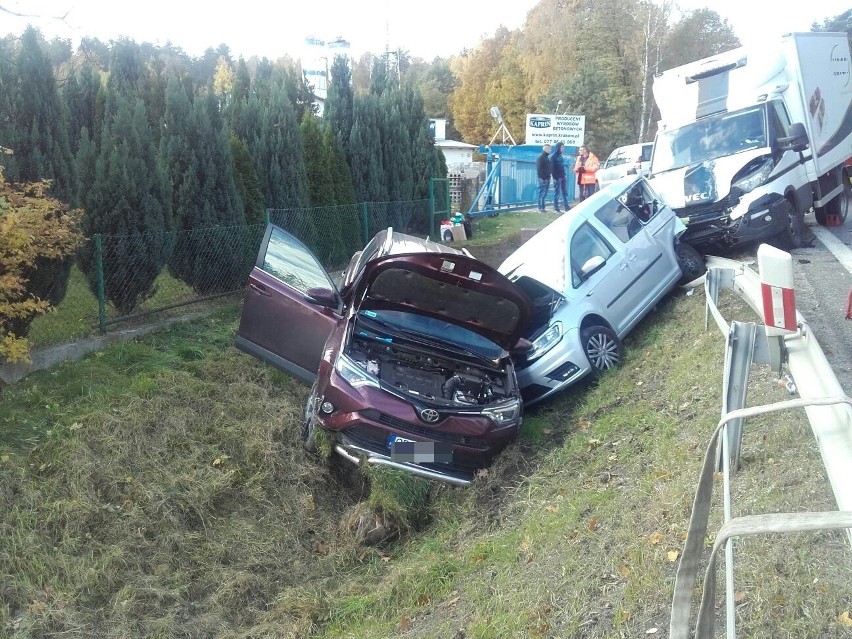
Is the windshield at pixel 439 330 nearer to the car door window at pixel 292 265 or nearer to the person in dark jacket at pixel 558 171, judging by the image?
the car door window at pixel 292 265

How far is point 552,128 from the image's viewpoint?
25.3 meters

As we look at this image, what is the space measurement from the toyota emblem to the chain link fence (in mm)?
3804

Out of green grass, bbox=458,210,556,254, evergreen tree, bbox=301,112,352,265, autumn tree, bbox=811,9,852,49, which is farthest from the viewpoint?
autumn tree, bbox=811,9,852,49

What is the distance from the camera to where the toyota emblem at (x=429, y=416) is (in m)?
6.32

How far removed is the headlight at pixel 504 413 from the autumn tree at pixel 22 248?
3.94m

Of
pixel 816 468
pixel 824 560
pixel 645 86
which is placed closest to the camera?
pixel 824 560

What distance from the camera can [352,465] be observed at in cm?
705

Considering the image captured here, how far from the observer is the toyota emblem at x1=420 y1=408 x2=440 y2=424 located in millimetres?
6320

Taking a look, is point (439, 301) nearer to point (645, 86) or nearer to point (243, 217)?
point (243, 217)

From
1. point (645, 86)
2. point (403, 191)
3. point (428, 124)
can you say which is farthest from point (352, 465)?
point (645, 86)

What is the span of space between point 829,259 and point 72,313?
9.43m

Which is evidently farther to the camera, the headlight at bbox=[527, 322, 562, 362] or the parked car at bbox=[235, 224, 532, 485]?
the headlight at bbox=[527, 322, 562, 362]

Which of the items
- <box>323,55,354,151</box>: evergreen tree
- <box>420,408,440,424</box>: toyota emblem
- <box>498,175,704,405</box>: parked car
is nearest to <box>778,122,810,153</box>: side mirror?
<box>498,175,704,405</box>: parked car

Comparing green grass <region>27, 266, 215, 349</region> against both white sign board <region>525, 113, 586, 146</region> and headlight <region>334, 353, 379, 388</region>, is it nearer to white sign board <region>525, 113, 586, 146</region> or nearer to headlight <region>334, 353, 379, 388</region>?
headlight <region>334, 353, 379, 388</region>
